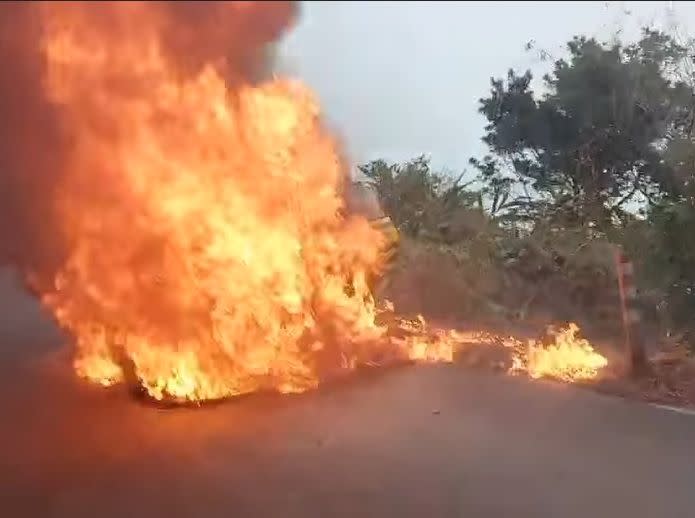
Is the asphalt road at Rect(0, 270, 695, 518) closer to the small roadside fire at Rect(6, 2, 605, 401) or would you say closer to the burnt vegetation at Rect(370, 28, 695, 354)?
the small roadside fire at Rect(6, 2, 605, 401)

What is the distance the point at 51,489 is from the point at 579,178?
27.5ft

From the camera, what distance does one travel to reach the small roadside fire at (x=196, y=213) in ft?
19.3

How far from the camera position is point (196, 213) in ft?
21.4

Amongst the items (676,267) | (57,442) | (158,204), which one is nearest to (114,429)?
(57,442)

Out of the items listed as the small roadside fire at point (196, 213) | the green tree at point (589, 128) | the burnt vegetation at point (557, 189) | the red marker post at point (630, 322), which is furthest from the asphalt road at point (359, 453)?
the green tree at point (589, 128)

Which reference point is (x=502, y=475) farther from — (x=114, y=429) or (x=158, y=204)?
(x=158, y=204)

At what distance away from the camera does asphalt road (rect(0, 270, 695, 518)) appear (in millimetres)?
4492

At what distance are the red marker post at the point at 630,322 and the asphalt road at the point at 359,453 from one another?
0.84 metres

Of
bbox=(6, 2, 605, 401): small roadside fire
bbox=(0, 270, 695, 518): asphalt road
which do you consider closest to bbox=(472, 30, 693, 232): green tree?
bbox=(6, 2, 605, 401): small roadside fire

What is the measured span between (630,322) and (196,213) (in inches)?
149

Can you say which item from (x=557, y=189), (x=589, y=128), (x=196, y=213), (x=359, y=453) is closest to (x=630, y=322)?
(x=359, y=453)

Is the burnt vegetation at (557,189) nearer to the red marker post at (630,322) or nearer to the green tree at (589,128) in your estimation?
the green tree at (589,128)

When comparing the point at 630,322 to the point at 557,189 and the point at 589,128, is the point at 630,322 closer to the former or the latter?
the point at 589,128

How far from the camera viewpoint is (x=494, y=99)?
10.9 metres
